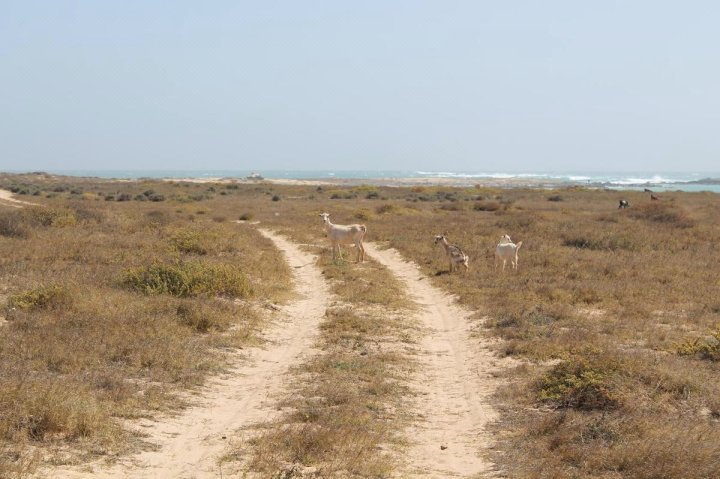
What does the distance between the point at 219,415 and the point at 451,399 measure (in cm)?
326

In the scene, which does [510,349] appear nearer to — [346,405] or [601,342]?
[601,342]

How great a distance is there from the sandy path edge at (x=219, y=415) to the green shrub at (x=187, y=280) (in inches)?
72.4

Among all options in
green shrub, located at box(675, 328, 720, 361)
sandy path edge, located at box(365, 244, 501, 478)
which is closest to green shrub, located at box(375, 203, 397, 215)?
sandy path edge, located at box(365, 244, 501, 478)

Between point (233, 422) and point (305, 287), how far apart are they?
10.6 meters

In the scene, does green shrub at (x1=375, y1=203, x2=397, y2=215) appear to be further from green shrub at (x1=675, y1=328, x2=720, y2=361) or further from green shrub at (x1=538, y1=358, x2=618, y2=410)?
green shrub at (x1=538, y1=358, x2=618, y2=410)

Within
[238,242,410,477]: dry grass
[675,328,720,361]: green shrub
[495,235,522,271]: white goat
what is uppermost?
[495,235,522,271]: white goat

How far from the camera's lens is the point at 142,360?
10117mm

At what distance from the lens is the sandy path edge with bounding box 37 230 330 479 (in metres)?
6.50

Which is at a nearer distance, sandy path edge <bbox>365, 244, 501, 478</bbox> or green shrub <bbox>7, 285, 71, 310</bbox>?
sandy path edge <bbox>365, 244, 501, 478</bbox>

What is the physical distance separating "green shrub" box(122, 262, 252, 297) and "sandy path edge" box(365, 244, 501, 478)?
452 cm

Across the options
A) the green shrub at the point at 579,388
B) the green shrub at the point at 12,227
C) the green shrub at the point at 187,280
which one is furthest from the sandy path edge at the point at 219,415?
the green shrub at the point at 12,227

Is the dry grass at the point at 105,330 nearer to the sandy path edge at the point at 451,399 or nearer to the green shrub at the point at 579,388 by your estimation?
the sandy path edge at the point at 451,399

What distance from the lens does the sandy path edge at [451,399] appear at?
23.1ft

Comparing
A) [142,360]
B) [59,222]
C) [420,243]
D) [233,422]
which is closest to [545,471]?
[233,422]
